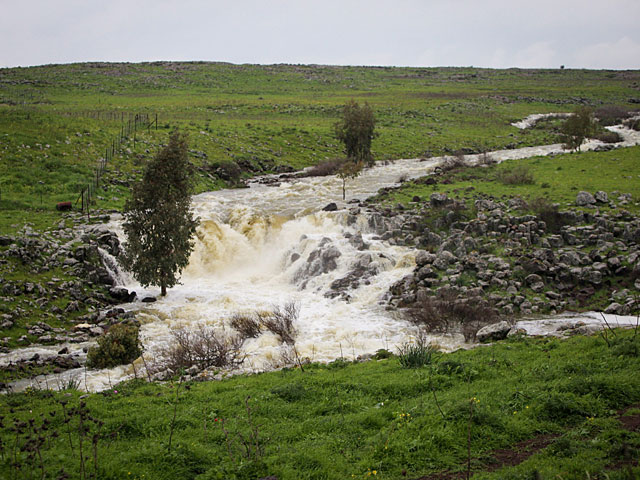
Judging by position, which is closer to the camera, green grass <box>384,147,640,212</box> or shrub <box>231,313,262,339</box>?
shrub <box>231,313,262,339</box>

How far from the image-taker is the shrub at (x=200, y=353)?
1706 cm

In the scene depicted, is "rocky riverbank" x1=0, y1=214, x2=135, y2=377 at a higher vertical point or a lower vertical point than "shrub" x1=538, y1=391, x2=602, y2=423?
lower

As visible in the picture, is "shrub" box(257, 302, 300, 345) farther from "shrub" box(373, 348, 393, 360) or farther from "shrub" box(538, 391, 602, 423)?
"shrub" box(538, 391, 602, 423)

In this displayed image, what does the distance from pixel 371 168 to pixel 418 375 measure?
45.1 metres

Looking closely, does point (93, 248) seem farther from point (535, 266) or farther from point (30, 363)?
point (535, 266)

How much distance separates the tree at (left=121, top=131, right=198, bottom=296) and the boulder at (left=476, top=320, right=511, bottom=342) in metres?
15.1

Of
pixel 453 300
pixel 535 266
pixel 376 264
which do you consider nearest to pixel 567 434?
pixel 453 300

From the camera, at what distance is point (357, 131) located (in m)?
54.2

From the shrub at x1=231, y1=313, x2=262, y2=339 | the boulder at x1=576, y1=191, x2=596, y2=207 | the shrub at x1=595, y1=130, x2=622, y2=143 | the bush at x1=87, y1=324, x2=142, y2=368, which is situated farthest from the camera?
the shrub at x1=595, y1=130, x2=622, y2=143

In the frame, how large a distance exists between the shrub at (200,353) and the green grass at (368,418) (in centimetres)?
263

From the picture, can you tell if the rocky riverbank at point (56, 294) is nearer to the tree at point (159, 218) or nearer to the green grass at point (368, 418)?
the tree at point (159, 218)

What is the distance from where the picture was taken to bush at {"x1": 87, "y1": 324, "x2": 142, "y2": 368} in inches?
679

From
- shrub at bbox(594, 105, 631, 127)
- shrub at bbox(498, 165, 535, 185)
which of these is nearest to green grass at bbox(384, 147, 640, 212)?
shrub at bbox(498, 165, 535, 185)

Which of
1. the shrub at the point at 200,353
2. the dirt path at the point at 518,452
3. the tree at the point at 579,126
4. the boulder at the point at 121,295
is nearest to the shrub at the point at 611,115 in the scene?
the tree at the point at 579,126
